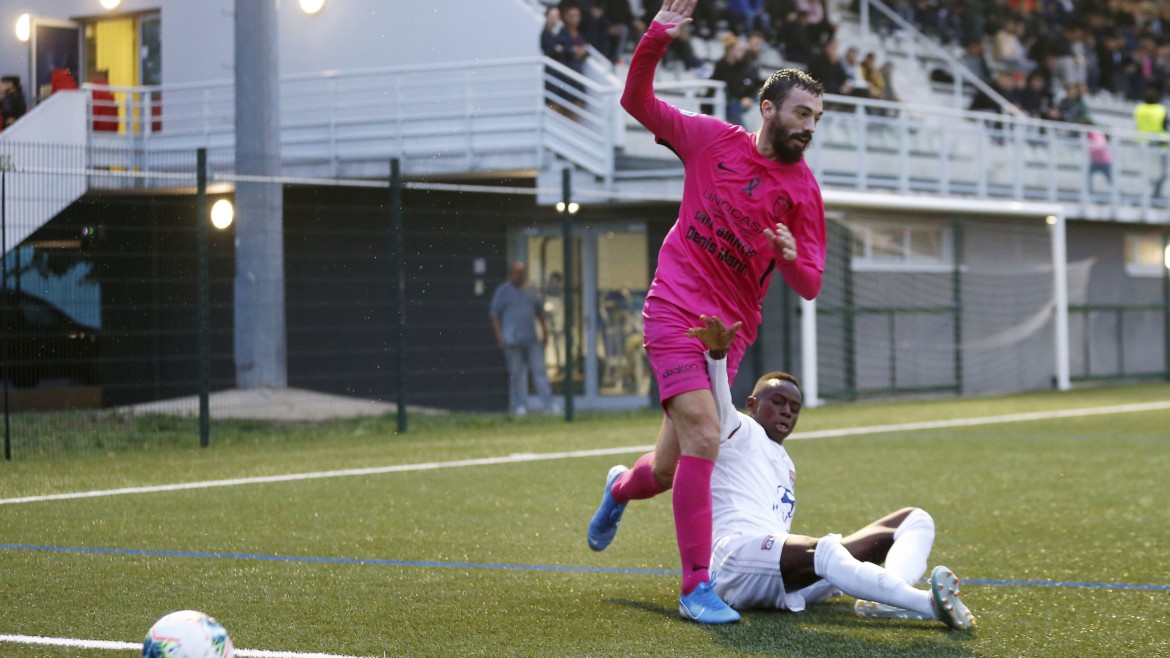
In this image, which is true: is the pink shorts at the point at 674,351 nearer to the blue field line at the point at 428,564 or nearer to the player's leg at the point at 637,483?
the player's leg at the point at 637,483

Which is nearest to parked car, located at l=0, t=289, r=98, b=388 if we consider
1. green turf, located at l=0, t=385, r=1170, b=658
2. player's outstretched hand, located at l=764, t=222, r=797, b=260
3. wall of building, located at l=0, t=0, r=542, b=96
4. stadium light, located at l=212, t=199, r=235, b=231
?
green turf, located at l=0, t=385, r=1170, b=658

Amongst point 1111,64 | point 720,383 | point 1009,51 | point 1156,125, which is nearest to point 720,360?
point 720,383

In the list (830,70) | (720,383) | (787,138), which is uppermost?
(830,70)

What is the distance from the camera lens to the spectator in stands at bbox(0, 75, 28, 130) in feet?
63.4

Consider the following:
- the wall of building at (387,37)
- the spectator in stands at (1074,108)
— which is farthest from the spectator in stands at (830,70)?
the spectator in stands at (1074,108)

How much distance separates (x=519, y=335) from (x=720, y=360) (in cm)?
1379

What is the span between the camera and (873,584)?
18.1 feet

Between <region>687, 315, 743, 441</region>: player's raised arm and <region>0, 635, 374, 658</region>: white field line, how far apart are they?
5.75 ft

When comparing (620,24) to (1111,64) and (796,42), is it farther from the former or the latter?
(1111,64)

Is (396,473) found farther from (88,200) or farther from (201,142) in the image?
(201,142)

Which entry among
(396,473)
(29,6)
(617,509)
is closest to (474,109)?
(29,6)

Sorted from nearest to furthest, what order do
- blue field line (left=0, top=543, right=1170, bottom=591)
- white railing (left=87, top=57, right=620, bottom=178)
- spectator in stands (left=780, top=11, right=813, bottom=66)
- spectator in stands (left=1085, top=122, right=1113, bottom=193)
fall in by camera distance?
blue field line (left=0, top=543, right=1170, bottom=591)
white railing (left=87, top=57, right=620, bottom=178)
spectator in stands (left=780, top=11, right=813, bottom=66)
spectator in stands (left=1085, top=122, right=1113, bottom=193)

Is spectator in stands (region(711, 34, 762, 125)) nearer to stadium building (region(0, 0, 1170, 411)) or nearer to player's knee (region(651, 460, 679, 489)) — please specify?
stadium building (region(0, 0, 1170, 411))

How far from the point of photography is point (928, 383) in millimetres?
23766
